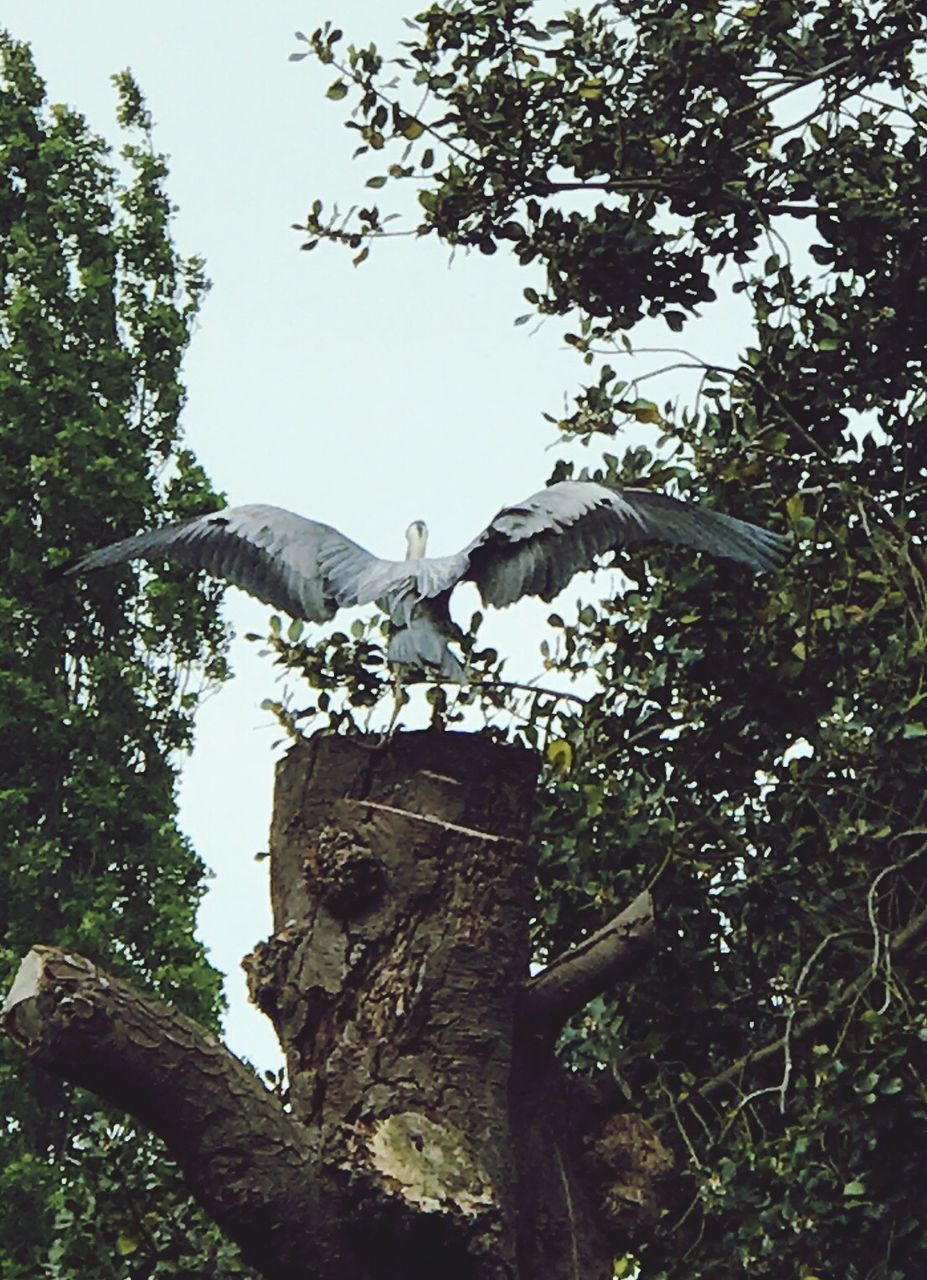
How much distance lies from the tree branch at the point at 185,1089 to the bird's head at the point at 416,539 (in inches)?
50.5

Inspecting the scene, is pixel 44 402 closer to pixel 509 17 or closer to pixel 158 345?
pixel 158 345

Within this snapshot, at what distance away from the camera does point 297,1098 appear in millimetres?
3305

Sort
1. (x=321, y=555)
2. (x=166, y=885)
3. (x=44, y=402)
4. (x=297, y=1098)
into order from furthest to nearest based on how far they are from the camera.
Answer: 1. (x=44, y=402)
2. (x=166, y=885)
3. (x=321, y=555)
4. (x=297, y=1098)

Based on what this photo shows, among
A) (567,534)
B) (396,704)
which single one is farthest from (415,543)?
(396,704)

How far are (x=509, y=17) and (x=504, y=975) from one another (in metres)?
3.11

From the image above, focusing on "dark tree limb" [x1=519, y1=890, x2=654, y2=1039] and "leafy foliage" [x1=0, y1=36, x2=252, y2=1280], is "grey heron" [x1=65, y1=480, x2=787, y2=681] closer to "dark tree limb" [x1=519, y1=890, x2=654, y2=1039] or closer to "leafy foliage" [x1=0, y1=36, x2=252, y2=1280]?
"dark tree limb" [x1=519, y1=890, x2=654, y2=1039]

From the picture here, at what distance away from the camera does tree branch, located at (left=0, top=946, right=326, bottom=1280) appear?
2939 mm

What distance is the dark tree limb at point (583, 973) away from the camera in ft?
11.4

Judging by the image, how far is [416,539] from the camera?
4.14m

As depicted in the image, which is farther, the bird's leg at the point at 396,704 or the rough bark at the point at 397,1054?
the bird's leg at the point at 396,704

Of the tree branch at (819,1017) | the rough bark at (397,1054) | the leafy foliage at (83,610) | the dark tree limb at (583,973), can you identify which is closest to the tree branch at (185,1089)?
the rough bark at (397,1054)

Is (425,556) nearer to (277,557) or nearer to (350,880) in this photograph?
(277,557)

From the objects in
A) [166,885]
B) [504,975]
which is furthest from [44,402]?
[504,975]

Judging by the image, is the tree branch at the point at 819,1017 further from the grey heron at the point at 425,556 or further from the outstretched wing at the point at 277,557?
the outstretched wing at the point at 277,557
